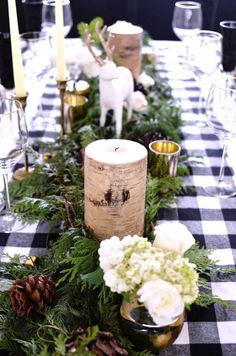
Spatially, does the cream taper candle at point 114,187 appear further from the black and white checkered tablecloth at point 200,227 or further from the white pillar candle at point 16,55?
the white pillar candle at point 16,55

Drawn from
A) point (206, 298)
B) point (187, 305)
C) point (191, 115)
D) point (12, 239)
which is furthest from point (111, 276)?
point (191, 115)

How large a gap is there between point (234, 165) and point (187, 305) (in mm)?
575

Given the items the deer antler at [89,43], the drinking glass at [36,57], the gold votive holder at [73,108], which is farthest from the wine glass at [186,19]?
the deer antler at [89,43]

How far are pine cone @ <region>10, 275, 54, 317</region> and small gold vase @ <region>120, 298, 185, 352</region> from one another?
4.3 inches

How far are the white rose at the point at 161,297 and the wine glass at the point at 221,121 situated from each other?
1.54 ft

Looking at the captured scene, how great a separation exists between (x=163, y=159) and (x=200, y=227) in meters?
0.14

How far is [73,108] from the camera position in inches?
41.8

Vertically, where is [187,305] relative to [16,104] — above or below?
below

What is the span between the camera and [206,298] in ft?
1.94

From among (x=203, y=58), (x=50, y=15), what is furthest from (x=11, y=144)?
(x=50, y=15)

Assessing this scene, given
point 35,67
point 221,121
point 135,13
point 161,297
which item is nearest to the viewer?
point 161,297

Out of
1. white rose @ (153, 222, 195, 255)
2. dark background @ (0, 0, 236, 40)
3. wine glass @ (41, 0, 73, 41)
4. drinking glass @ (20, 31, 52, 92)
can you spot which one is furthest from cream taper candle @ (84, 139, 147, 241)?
dark background @ (0, 0, 236, 40)

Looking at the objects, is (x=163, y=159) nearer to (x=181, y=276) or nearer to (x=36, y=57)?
(x=181, y=276)

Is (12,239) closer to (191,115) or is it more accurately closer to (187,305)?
(187,305)
